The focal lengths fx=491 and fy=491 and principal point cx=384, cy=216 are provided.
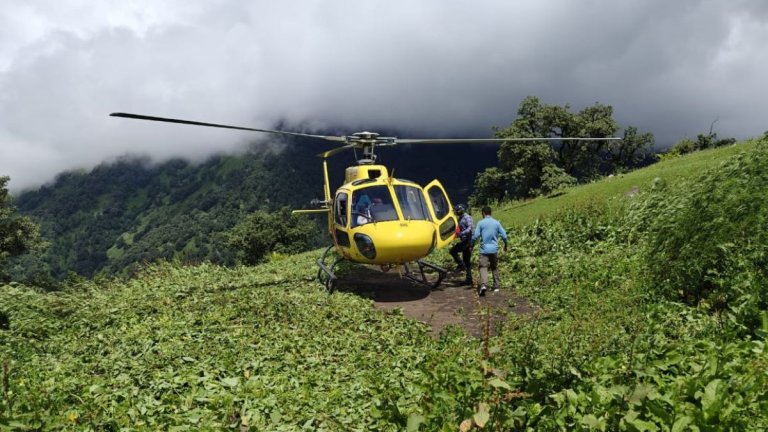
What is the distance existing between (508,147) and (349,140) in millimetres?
48260

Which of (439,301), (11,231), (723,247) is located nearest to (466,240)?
(439,301)

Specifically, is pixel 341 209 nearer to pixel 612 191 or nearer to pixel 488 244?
pixel 488 244

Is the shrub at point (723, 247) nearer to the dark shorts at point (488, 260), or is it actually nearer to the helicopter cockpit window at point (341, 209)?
the dark shorts at point (488, 260)

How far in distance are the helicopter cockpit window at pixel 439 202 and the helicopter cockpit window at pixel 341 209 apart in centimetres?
229

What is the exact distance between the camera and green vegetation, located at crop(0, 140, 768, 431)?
446cm

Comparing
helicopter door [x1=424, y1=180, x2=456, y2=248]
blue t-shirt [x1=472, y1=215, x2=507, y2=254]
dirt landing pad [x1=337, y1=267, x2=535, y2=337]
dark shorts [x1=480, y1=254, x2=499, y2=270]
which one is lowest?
dirt landing pad [x1=337, y1=267, x2=535, y2=337]

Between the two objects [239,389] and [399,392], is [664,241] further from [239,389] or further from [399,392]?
[239,389]

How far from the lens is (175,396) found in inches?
Answer: 264

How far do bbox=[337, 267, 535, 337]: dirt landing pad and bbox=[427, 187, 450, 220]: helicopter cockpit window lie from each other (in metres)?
2.19

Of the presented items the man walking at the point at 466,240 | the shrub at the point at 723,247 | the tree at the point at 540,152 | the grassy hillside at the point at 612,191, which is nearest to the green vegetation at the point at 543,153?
the tree at the point at 540,152

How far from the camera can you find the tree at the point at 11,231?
4078 centimetres

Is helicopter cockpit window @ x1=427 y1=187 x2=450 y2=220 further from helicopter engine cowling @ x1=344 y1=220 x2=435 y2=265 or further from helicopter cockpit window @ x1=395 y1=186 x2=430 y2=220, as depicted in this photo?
helicopter engine cowling @ x1=344 y1=220 x2=435 y2=265

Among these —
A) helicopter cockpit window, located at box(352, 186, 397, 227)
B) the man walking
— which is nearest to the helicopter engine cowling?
helicopter cockpit window, located at box(352, 186, 397, 227)

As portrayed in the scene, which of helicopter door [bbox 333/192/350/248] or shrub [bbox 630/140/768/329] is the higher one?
helicopter door [bbox 333/192/350/248]
